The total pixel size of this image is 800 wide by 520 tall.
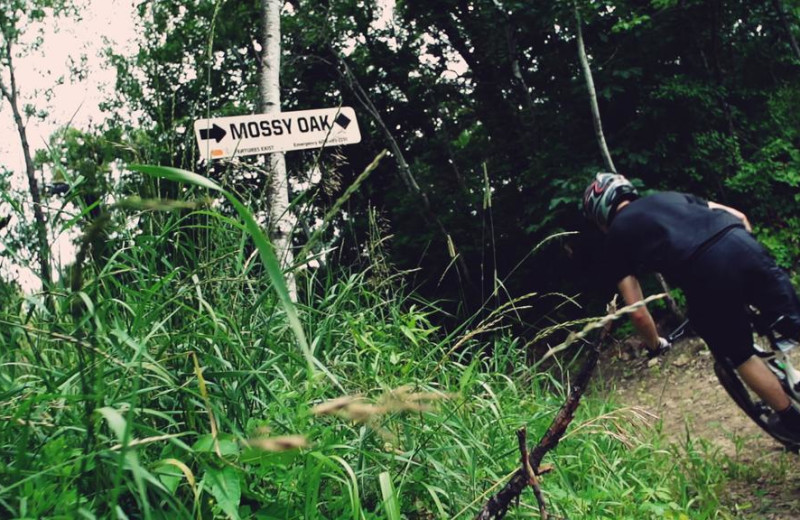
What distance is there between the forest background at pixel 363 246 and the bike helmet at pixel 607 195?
1.95 ft

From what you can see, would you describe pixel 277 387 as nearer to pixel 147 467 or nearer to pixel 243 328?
pixel 243 328

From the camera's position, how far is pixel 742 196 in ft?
28.1

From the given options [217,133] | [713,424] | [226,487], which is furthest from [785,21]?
[226,487]

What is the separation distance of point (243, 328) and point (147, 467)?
56 cm

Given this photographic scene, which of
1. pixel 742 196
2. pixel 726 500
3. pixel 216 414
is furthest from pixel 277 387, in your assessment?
pixel 742 196

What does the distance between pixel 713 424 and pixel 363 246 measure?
323cm

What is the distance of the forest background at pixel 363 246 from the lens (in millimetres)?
1572

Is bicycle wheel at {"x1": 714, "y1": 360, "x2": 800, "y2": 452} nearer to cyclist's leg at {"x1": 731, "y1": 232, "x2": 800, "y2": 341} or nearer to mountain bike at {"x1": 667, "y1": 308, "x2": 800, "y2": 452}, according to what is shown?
mountain bike at {"x1": 667, "y1": 308, "x2": 800, "y2": 452}

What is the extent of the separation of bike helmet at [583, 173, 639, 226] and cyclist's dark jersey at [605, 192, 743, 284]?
0.16 m

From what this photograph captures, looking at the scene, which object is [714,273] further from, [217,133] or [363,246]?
[363,246]

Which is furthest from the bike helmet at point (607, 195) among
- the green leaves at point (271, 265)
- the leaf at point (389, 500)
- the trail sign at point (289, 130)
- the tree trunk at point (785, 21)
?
the tree trunk at point (785, 21)

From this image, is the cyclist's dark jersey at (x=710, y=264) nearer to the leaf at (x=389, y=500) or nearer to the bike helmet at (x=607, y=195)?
the bike helmet at (x=607, y=195)

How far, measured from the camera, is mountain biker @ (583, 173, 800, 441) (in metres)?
3.11

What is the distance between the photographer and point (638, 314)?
333 centimetres
